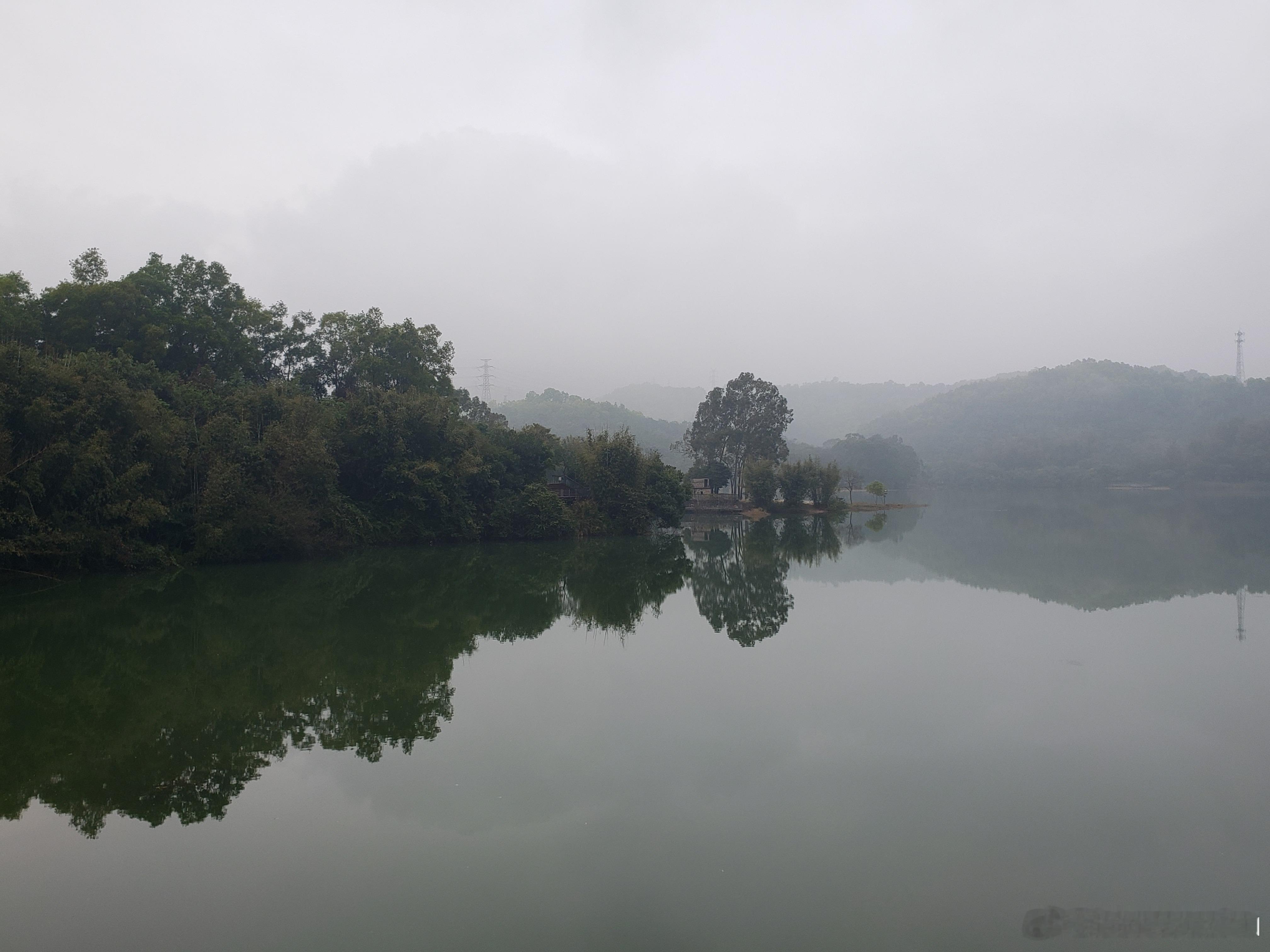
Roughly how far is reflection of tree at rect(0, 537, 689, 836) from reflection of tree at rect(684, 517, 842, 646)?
1396 mm

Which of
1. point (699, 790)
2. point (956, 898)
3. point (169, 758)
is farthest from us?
point (169, 758)

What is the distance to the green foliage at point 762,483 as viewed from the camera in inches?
1642

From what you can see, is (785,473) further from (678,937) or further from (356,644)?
(678,937)

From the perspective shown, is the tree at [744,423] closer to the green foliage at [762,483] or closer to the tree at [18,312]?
the green foliage at [762,483]

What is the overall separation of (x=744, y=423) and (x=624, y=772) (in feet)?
141

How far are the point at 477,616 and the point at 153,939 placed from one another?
9.01 meters

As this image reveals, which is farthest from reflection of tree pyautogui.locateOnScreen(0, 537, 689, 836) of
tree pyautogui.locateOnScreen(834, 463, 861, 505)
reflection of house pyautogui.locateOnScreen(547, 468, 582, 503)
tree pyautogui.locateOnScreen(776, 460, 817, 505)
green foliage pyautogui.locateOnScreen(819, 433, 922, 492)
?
green foliage pyautogui.locateOnScreen(819, 433, 922, 492)

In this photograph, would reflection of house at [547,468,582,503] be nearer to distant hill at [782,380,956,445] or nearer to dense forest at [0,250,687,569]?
dense forest at [0,250,687,569]

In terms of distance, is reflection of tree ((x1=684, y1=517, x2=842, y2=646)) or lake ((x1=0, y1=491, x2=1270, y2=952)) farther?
reflection of tree ((x1=684, y1=517, x2=842, y2=646))

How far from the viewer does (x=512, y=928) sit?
4234mm

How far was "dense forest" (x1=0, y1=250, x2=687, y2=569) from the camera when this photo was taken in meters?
16.5

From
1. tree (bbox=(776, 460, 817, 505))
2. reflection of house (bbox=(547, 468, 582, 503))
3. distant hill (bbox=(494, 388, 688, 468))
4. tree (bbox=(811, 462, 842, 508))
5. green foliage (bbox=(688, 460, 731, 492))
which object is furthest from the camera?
distant hill (bbox=(494, 388, 688, 468))

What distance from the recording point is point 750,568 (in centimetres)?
1973

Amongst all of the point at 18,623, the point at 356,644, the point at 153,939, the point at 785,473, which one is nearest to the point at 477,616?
the point at 356,644
